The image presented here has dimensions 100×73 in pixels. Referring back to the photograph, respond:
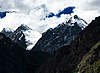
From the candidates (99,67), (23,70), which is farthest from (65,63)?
(23,70)

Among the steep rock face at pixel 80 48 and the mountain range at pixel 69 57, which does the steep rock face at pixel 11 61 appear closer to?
the mountain range at pixel 69 57

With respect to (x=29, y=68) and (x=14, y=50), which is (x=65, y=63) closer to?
(x=29, y=68)

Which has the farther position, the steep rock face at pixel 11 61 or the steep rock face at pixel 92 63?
the steep rock face at pixel 11 61

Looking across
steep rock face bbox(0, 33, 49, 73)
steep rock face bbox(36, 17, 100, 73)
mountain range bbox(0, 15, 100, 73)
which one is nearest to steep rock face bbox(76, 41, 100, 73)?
mountain range bbox(0, 15, 100, 73)

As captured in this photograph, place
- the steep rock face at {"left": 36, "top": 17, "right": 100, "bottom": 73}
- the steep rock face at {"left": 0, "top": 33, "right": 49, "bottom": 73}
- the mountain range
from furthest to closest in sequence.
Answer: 1. the steep rock face at {"left": 0, "top": 33, "right": 49, "bottom": 73}
2. the steep rock face at {"left": 36, "top": 17, "right": 100, "bottom": 73}
3. the mountain range

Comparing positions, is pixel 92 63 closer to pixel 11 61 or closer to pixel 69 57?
pixel 69 57

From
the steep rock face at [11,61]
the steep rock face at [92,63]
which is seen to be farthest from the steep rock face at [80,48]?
the steep rock face at [11,61]

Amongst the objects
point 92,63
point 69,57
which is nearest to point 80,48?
point 69,57

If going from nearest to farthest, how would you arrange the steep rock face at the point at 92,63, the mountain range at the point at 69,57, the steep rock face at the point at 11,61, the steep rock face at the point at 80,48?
the steep rock face at the point at 92,63
the mountain range at the point at 69,57
the steep rock face at the point at 80,48
the steep rock face at the point at 11,61

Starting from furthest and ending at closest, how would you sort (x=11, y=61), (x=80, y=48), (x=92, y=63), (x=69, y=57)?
(x=11, y=61), (x=69, y=57), (x=80, y=48), (x=92, y=63)

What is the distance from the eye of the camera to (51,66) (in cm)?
13512

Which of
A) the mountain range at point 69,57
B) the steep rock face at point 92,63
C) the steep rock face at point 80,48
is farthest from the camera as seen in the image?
the steep rock face at point 80,48

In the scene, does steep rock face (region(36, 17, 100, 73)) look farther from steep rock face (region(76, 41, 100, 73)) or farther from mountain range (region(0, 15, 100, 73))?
steep rock face (region(76, 41, 100, 73))

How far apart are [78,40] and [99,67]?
4595cm
